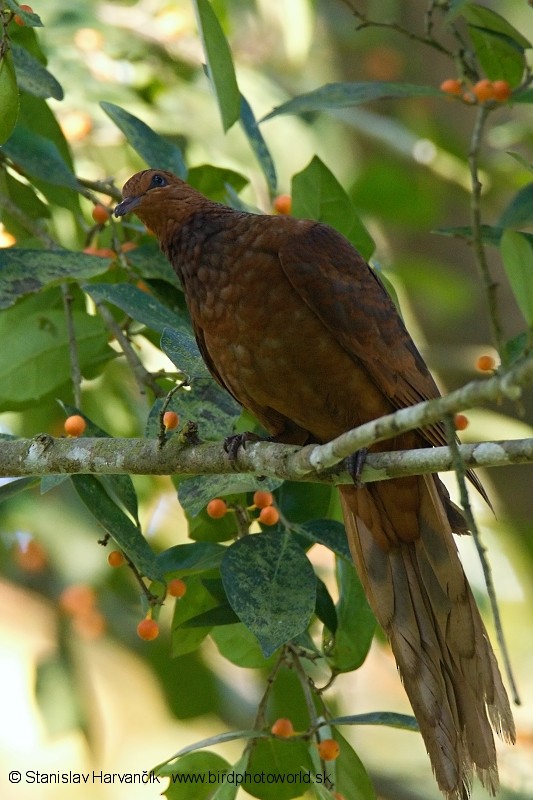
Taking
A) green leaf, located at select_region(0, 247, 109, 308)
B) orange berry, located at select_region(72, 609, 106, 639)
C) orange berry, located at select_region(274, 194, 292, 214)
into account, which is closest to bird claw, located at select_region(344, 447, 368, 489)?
green leaf, located at select_region(0, 247, 109, 308)

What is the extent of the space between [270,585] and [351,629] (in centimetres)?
41

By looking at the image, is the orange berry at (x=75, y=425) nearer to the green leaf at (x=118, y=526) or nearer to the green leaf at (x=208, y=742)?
the green leaf at (x=118, y=526)

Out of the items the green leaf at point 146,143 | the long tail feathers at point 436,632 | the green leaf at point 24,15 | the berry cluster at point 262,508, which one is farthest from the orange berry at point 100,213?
the long tail feathers at point 436,632

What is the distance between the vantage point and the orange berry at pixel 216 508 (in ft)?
9.17

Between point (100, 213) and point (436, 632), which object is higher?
point (100, 213)

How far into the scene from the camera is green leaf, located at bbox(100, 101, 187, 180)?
3.12 m

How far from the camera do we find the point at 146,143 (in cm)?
317

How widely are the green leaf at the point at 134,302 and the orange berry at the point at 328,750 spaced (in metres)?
1.10

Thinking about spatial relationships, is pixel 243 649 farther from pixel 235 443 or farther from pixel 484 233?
pixel 484 233

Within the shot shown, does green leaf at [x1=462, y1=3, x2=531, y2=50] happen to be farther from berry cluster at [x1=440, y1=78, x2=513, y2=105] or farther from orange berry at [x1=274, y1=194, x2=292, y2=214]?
orange berry at [x1=274, y1=194, x2=292, y2=214]

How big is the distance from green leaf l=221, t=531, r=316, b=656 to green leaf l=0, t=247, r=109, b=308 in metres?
0.82

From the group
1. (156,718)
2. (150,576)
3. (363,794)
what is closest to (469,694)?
(363,794)

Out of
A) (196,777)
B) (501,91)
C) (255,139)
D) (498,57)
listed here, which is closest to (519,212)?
(501,91)

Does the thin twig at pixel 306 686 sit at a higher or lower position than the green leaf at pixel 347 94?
lower
